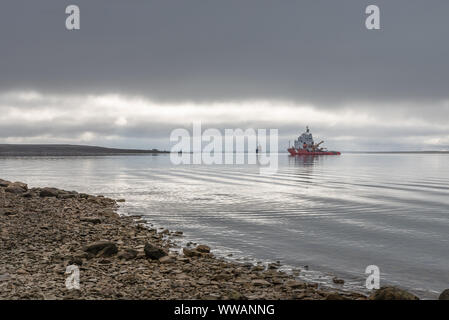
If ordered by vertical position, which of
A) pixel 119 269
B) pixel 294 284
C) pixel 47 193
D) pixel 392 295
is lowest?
pixel 294 284

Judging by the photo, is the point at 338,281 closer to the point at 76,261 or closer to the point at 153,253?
the point at 153,253

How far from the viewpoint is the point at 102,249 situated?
41.5ft

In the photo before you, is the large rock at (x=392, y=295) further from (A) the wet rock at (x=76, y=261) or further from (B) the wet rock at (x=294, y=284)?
(A) the wet rock at (x=76, y=261)

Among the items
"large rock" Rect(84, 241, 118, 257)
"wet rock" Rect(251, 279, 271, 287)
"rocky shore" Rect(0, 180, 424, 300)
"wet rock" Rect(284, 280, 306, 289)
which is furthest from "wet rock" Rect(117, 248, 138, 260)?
"wet rock" Rect(284, 280, 306, 289)

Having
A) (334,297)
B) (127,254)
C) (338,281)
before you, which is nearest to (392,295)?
(334,297)

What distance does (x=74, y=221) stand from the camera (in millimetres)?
18547

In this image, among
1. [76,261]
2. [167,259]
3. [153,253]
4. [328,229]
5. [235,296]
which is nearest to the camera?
[235,296]

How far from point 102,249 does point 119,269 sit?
1.93 meters

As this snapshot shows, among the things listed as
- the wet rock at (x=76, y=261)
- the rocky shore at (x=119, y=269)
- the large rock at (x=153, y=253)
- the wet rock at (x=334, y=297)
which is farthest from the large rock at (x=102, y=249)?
the wet rock at (x=334, y=297)

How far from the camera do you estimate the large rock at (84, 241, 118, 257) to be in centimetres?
1248

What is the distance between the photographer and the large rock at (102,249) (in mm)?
12476

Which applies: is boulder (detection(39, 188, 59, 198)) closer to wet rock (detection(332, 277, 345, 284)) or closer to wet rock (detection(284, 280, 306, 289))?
wet rock (detection(284, 280, 306, 289))
